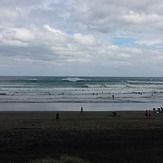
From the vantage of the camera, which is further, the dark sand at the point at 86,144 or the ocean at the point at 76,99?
the ocean at the point at 76,99

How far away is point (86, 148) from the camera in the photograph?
48.6 ft

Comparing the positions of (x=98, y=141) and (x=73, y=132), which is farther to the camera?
(x=73, y=132)

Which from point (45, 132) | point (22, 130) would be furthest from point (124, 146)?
point (22, 130)

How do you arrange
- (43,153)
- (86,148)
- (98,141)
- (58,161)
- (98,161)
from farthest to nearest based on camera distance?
(98,141) < (86,148) < (43,153) < (98,161) < (58,161)

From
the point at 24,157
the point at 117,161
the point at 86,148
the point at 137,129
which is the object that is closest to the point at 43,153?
the point at 24,157

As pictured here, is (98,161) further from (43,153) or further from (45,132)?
(45,132)

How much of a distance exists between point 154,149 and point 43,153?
14.9 feet

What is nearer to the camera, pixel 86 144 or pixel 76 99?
pixel 86 144

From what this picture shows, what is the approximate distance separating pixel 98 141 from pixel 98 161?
368cm

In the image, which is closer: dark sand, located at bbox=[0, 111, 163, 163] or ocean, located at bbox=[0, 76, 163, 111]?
dark sand, located at bbox=[0, 111, 163, 163]

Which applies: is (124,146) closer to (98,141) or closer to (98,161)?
(98,141)

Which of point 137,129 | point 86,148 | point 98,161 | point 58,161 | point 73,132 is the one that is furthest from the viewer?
point 137,129

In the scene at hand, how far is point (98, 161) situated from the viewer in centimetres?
1272

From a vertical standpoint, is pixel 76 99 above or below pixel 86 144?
below
